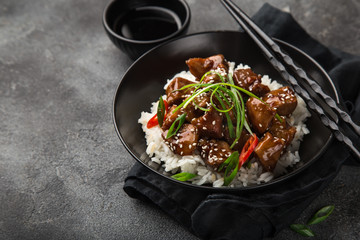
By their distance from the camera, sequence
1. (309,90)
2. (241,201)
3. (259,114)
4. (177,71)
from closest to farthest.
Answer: (241,201) < (259,114) < (309,90) < (177,71)

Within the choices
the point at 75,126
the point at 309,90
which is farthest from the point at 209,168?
the point at 75,126

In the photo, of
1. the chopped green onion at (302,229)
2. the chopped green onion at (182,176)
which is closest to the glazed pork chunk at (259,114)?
the chopped green onion at (182,176)

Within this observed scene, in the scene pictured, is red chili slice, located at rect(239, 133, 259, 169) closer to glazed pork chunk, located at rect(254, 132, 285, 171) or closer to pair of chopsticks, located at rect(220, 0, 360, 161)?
glazed pork chunk, located at rect(254, 132, 285, 171)

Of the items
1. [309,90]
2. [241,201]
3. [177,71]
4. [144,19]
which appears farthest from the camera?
[144,19]

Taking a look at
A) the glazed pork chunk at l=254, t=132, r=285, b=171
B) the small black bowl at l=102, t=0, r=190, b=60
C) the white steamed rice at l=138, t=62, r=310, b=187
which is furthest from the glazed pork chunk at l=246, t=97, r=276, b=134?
the small black bowl at l=102, t=0, r=190, b=60

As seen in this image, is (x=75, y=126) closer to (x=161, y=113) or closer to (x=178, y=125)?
(x=161, y=113)

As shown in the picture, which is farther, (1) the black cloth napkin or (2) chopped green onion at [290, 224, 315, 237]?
(2) chopped green onion at [290, 224, 315, 237]

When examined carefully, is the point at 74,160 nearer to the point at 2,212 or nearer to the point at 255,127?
the point at 2,212
